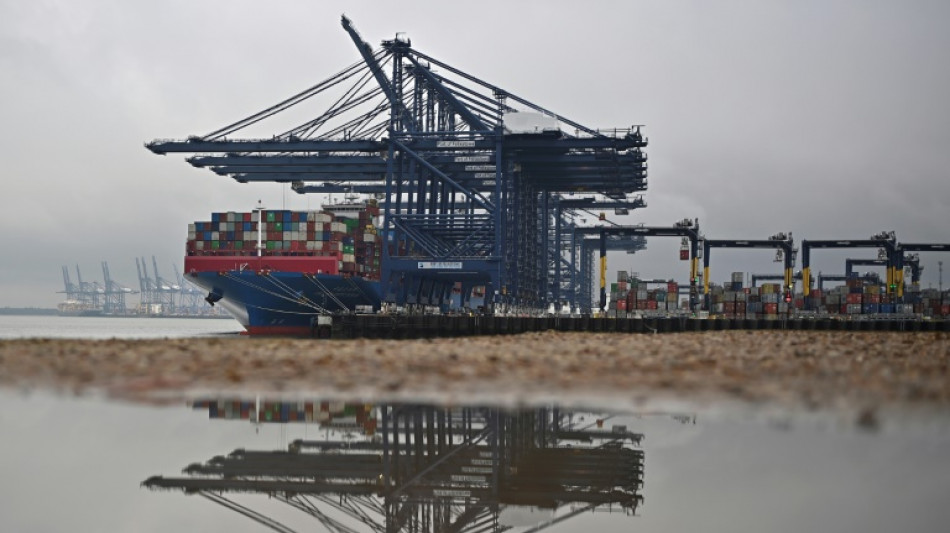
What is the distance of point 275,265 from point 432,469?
50.6 metres

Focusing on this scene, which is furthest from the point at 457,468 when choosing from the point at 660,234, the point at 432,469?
the point at 660,234

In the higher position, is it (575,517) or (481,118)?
(481,118)

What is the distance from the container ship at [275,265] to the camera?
57.6m

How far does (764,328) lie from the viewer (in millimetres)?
51469

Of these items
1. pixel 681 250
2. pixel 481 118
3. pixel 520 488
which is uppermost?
pixel 481 118

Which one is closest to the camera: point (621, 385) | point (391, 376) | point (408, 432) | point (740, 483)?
point (740, 483)

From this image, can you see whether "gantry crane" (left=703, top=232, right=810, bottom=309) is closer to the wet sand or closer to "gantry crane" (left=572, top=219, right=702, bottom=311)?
"gantry crane" (left=572, top=219, right=702, bottom=311)

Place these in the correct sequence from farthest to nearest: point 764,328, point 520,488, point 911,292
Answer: point 911,292, point 764,328, point 520,488

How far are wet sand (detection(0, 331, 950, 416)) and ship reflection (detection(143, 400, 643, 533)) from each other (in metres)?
1.77

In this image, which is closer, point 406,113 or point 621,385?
point 621,385

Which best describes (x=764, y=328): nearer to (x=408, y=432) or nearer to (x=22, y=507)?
(x=408, y=432)

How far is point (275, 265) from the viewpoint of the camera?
2275 inches

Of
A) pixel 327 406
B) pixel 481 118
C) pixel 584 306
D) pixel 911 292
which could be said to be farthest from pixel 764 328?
pixel 584 306

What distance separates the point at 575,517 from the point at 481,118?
57668mm
